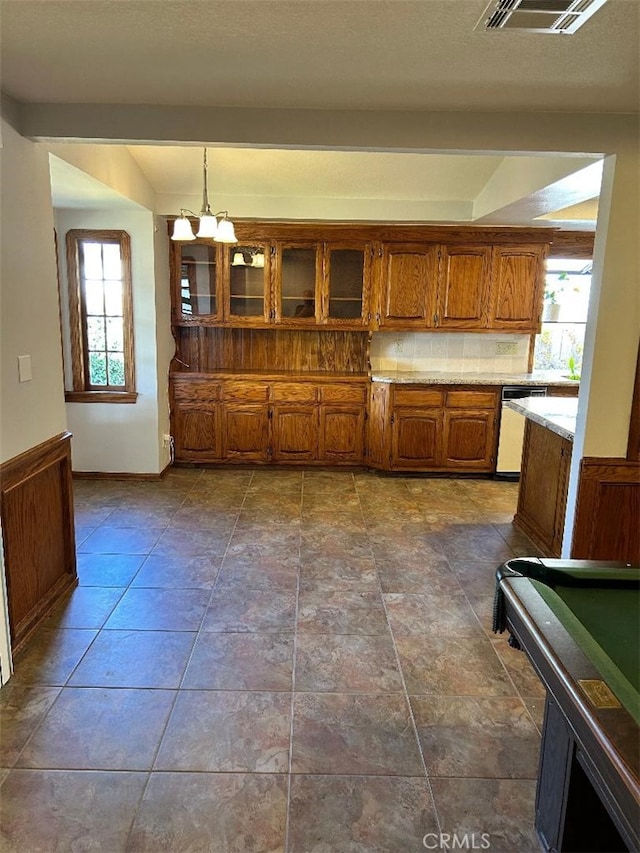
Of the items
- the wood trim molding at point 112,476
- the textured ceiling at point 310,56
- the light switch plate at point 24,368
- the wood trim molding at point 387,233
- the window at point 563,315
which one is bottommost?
the wood trim molding at point 112,476

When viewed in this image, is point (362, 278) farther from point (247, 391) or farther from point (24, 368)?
point (24, 368)

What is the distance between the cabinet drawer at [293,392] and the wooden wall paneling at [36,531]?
96.8 inches

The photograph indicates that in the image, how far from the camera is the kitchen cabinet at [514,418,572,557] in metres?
3.37

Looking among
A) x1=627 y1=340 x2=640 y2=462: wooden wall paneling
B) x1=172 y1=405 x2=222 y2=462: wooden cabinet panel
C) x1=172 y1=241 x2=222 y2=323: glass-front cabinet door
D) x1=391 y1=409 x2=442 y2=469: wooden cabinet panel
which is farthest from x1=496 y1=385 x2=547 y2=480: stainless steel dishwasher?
x1=172 y1=241 x2=222 y2=323: glass-front cabinet door

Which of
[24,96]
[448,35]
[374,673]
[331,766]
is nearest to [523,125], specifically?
[448,35]

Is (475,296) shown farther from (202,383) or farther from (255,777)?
(255,777)

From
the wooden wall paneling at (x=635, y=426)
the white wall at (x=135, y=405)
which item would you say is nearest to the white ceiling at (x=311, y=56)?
the wooden wall paneling at (x=635, y=426)

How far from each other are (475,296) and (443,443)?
4.60ft

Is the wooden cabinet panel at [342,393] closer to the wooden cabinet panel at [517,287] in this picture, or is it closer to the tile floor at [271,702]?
the wooden cabinet panel at [517,287]

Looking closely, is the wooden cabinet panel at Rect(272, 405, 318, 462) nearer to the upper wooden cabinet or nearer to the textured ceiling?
the upper wooden cabinet

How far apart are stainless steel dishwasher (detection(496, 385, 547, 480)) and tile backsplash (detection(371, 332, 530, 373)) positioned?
60 cm

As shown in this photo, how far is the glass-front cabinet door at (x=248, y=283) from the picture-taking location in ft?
16.4

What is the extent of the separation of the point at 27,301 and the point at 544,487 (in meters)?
3.22

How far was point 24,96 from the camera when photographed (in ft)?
7.55
